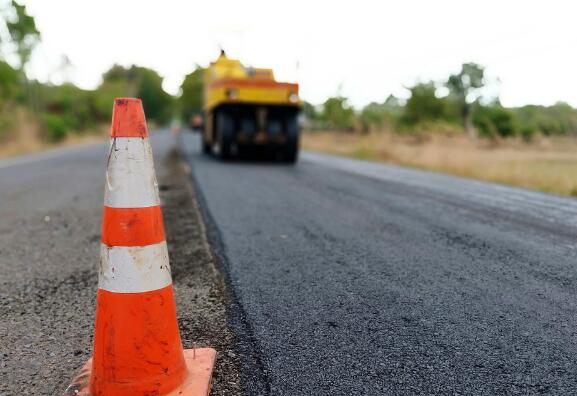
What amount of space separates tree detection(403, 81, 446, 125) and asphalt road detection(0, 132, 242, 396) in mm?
36212

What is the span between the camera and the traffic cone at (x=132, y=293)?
1570mm

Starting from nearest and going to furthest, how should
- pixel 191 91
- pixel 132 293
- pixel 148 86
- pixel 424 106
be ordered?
pixel 132 293
pixel 424 106
pixel 191 91
pixel 148 86

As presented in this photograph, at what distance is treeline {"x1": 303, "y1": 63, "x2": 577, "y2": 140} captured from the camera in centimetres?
2969

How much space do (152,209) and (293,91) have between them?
9.69m

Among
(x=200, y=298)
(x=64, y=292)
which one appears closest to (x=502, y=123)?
(x=200, y=298)

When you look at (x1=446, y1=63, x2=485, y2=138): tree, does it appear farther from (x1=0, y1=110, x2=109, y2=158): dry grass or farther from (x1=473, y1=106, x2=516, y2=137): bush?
(x1=0, y1=110, x2=109, y2=158): dry grass

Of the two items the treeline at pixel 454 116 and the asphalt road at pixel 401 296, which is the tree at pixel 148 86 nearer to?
the treeline at pixel 454 116

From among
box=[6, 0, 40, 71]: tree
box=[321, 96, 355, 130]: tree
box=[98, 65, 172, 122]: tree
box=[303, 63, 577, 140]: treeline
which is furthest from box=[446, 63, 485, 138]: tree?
box=[98, 65, 172, 122]: tree

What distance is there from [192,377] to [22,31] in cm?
2644

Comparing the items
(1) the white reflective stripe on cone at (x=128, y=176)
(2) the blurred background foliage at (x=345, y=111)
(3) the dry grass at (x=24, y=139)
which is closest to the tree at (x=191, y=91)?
(2) the blurred background foliage at (x=345, y=111)

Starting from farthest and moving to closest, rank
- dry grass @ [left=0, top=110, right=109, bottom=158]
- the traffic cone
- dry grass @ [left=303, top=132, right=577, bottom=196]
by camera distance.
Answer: dry grass @ [left=0, top=110, right=109, bottom=158] < dry grass @ [left=303, top=132, right=577, bottom=196] < the traffic cone

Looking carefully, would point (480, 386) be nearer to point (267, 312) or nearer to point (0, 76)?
point (267, 312)

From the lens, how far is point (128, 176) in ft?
5.30

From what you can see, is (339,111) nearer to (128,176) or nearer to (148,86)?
(128,176)
